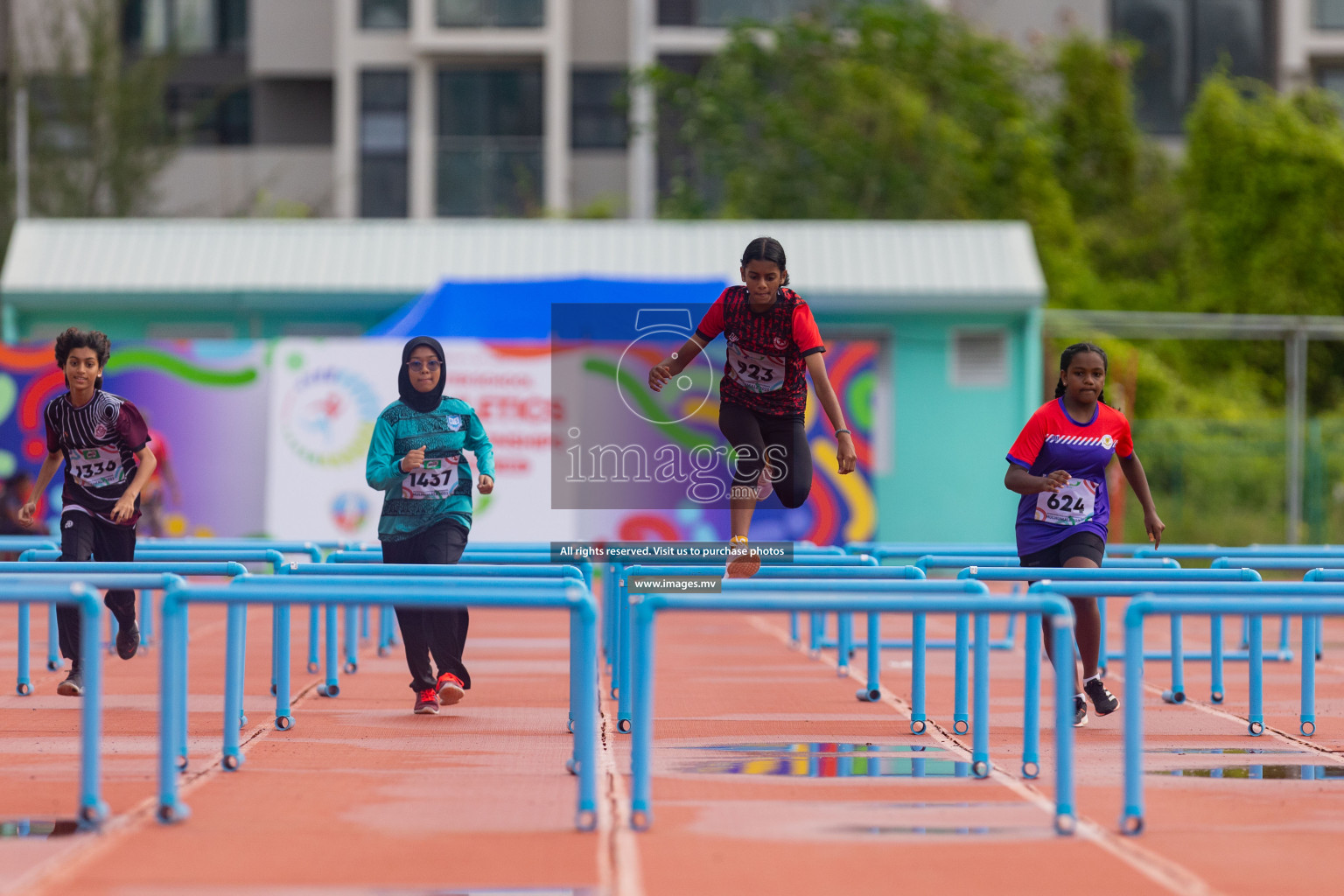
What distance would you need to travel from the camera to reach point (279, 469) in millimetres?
18219

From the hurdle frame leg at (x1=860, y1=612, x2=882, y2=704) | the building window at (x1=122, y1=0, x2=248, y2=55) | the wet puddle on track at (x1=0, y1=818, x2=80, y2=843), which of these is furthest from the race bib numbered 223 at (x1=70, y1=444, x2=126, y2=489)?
the building window at (x1=122, y1=0, x2=248, y2=55)

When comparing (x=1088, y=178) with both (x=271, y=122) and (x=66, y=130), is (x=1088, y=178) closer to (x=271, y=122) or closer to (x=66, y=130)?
(x=271, y=122)

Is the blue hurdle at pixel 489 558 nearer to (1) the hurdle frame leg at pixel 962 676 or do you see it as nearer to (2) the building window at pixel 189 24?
(1) the hurdle frame leg at pixel 962 676

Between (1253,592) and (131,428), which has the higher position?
(131,428)

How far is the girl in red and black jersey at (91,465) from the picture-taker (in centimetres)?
847

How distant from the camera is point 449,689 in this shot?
27.9 ft

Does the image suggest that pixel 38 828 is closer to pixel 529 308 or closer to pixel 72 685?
Result: pixel 72 685

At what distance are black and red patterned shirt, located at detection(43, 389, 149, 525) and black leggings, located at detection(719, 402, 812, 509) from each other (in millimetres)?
2993

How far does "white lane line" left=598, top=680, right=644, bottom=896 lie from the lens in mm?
4992

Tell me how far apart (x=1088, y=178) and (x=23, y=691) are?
3252 centimetres

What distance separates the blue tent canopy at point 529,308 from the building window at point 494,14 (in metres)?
21.1

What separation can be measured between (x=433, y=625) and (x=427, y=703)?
1.41 ft

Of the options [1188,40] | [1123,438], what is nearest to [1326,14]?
[1188,40]

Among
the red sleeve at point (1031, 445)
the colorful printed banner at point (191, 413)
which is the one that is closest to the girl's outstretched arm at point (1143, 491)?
the red sleeve at point (1031, 445)
